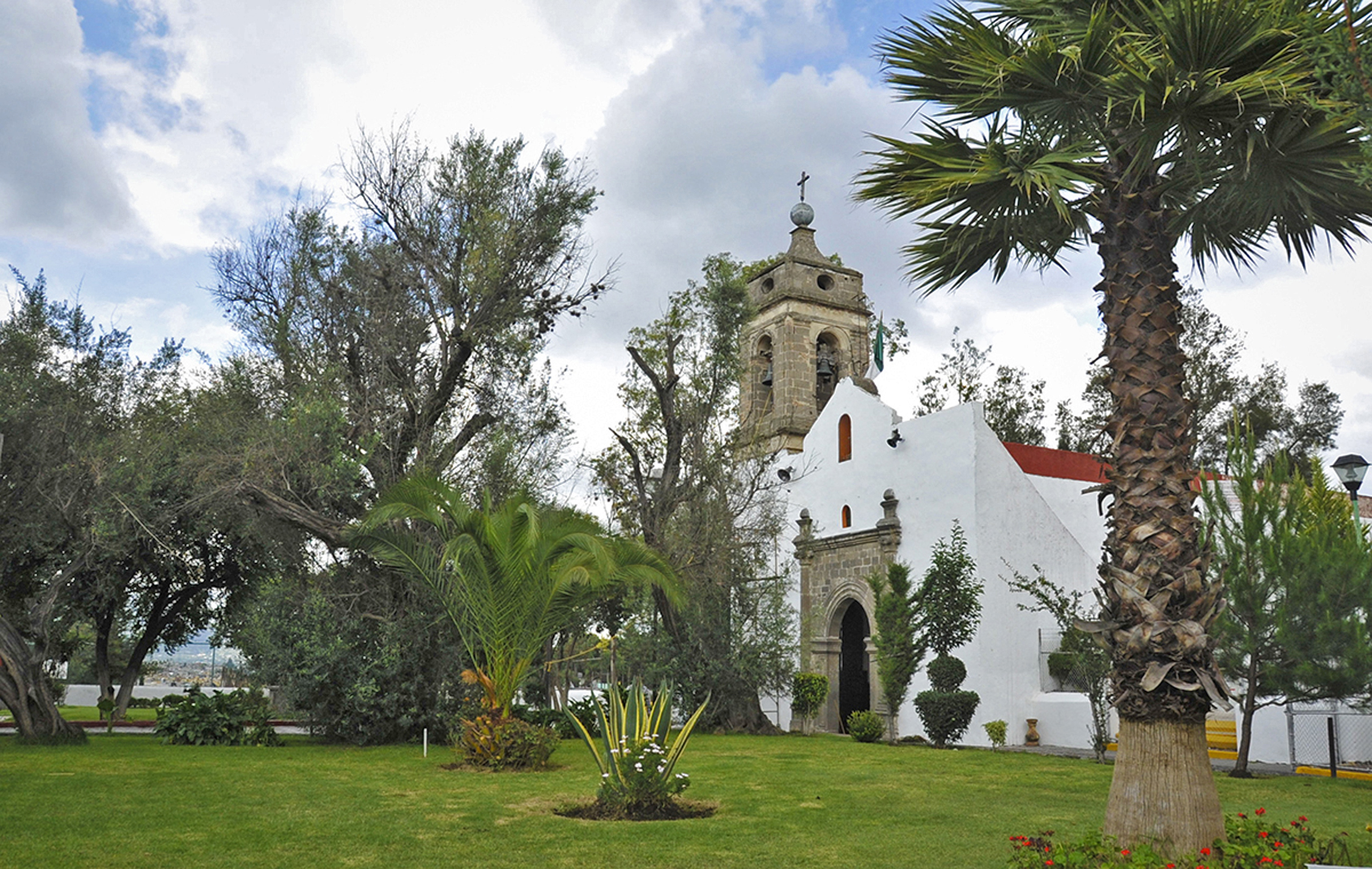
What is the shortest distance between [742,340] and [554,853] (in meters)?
16.8

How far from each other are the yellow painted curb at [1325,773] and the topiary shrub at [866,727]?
655 cm

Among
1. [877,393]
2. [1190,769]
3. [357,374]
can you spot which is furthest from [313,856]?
[877,393]

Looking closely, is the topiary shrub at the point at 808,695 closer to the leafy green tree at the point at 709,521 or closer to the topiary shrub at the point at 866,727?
the leafy green tree at the point at 709,521

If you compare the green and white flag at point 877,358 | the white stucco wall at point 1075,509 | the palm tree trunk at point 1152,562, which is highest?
the green and white flag at point 877,358

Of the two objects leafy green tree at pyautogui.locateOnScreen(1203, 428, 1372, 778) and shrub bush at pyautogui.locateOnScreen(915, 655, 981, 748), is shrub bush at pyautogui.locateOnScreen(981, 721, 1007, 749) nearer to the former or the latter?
shrub bush at pyautogui.locateOnScreen(915, 655, 981, 748)

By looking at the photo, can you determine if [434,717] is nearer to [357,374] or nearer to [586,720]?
[586,720]

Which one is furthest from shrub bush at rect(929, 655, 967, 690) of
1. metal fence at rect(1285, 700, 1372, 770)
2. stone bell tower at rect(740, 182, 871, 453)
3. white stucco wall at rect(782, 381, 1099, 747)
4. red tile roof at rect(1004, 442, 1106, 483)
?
stone bell tower at rect(740, 182, 871, 453)

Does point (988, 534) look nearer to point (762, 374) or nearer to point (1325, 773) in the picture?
point (1325, 773)

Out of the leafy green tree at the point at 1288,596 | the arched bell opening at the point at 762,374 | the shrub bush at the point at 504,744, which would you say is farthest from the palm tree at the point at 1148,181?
the arched bell opening at the point at 762,374

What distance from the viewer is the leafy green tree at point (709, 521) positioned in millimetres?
20156

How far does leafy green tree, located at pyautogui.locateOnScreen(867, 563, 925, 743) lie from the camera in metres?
18.1

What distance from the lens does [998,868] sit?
20.8 feet

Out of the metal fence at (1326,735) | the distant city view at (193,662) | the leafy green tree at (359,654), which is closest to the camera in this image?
the metal fence at (1326,735)

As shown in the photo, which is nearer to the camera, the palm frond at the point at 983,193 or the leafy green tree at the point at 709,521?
the palm frond at the point at 983,193
